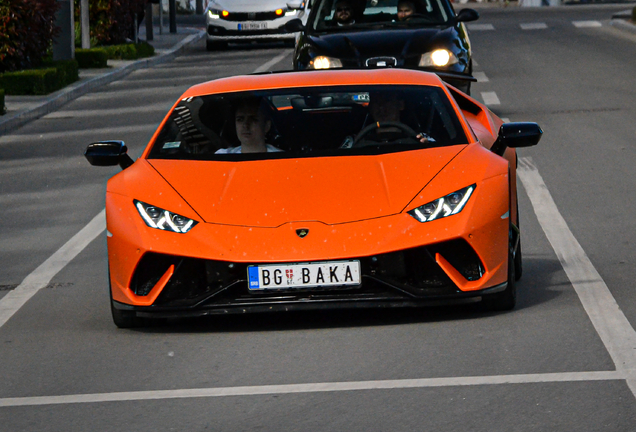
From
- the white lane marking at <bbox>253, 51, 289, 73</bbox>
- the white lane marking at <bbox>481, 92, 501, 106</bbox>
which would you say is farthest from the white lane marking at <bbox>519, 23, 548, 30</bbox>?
the white lane marking at <bbox>481, 92, 501, 106</bbox>

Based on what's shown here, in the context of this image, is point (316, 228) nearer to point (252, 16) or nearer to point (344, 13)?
point (344, 13)

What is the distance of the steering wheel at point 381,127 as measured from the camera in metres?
7.32

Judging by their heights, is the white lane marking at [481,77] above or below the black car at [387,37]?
below

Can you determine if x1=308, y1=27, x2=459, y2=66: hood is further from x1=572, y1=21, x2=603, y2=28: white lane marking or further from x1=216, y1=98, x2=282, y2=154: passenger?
x1=572, y1=21, x2=603, y2=28: white lane marking

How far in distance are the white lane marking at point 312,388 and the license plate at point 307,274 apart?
904 mm

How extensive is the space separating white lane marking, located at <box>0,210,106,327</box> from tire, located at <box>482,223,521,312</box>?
252cm

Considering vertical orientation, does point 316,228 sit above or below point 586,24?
above

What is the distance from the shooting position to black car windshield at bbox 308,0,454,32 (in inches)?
607

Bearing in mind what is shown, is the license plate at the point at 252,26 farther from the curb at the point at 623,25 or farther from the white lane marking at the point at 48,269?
the white lane marking at the point at 48,269

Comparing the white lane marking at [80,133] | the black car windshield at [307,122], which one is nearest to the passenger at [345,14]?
the white lane marking at [80,133]

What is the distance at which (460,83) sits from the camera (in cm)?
1430

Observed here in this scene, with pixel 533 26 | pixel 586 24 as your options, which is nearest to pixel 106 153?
pixel 533 26

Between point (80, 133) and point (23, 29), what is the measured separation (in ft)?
16.3

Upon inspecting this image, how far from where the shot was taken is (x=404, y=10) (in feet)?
50.9
